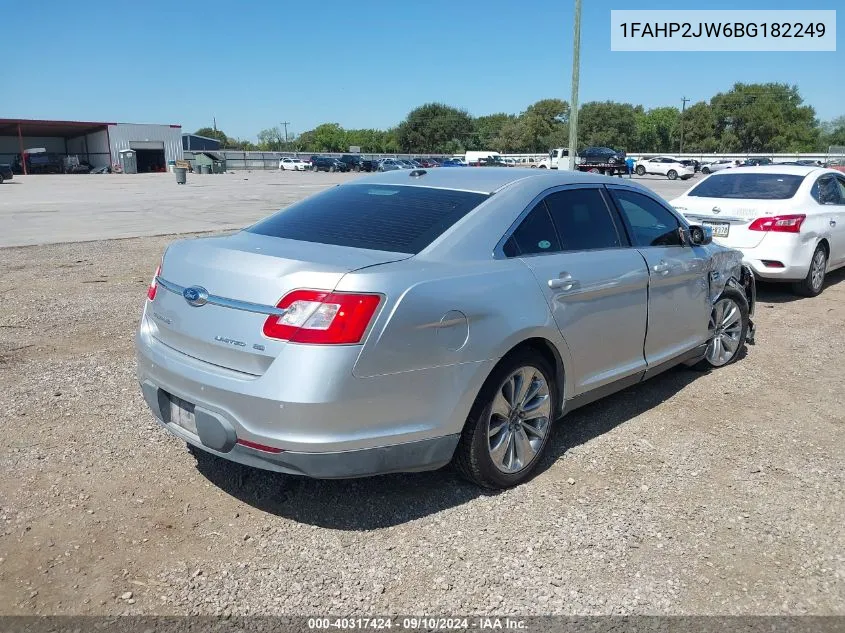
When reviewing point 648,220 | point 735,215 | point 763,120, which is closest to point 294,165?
point 763,120

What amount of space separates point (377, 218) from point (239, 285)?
94cm

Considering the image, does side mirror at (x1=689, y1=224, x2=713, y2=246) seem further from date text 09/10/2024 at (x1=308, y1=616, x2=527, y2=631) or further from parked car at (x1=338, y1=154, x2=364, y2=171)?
parked car at (x1=338, y1=154, x2=364, y2=171)

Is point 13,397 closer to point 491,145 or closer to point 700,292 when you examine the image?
point 700,292

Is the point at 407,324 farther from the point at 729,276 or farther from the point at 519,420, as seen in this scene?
the point at 729,276

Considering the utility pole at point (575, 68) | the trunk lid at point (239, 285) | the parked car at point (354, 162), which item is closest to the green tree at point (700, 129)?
the parked car at point (354, 162)

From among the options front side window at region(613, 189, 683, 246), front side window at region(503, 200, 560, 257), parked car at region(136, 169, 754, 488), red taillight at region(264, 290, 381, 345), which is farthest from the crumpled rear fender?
red taillight at region(264, 290, 381, 345)

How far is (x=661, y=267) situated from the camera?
4.56 metres

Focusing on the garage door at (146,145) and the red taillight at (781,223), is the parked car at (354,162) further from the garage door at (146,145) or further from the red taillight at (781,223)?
the red taillight at (781,223)

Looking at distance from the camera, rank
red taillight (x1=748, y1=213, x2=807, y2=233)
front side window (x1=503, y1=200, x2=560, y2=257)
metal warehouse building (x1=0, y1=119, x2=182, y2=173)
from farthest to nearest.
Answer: metal warehouse building (x1=0, y1=119, x2=182, y2=173) < red taillight (x1=748, y1=213, x2=807, y2=233) < front side window (x1=503, y1=200, x2=560, y2=257)

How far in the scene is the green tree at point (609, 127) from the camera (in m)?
95.9

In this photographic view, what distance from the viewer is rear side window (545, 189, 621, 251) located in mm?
4008

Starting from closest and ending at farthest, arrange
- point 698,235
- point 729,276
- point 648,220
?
point 648,220, point 698,235, point 729,276

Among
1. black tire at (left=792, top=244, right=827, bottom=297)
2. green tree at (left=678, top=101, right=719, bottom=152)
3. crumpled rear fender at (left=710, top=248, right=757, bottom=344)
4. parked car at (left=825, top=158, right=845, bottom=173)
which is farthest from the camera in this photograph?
green tree at (left=678, top=101, right=719, bottom=152)

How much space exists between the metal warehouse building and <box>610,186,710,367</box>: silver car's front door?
69.0m
